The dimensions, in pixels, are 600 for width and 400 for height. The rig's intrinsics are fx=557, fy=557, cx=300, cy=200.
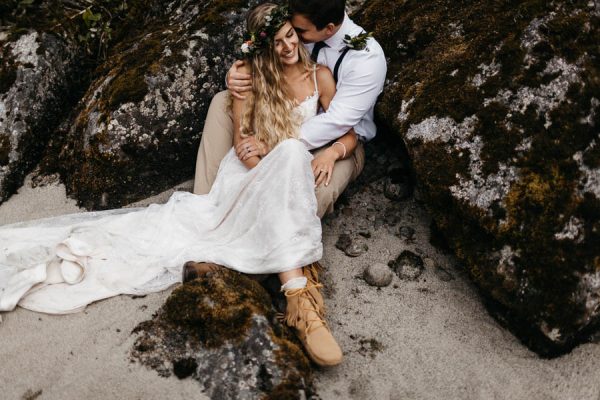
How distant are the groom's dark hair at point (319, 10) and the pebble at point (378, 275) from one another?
190 centimetres

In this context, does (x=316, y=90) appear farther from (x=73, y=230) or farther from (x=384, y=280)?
(x=73, y=230)

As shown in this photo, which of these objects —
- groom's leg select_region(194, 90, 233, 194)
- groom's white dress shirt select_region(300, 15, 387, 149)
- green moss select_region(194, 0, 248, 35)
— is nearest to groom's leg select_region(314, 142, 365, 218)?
groom's white dress shirt select_region(300, 15, 387, 149)

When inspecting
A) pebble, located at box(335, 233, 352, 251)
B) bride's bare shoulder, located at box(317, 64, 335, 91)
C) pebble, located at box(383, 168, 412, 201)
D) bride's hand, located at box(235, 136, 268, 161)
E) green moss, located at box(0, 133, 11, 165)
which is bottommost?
pebble, located at box(335, 233, 352, 251)

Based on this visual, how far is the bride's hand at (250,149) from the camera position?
14.9 feet

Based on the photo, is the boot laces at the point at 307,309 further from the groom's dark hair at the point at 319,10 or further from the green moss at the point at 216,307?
the groom's dark hair at the point at 319,10

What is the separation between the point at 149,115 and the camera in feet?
16.4

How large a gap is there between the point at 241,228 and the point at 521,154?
6.76 ft

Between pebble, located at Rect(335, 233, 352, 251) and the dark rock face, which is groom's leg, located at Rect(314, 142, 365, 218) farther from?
the dark rock face

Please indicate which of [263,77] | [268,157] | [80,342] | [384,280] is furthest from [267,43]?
[80,342]

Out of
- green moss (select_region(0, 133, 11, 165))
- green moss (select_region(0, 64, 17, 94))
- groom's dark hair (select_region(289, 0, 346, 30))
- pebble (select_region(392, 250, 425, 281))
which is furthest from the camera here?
green moss (select_region(0, 64, 17, 94))

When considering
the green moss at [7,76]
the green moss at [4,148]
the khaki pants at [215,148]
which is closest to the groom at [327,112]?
the khaki pants at [215,148]

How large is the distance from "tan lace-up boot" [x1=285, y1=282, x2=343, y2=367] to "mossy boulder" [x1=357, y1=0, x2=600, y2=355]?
1093 millimetres

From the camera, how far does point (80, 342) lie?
3.80m

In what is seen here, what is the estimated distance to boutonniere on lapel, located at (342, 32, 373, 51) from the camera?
4.44m
